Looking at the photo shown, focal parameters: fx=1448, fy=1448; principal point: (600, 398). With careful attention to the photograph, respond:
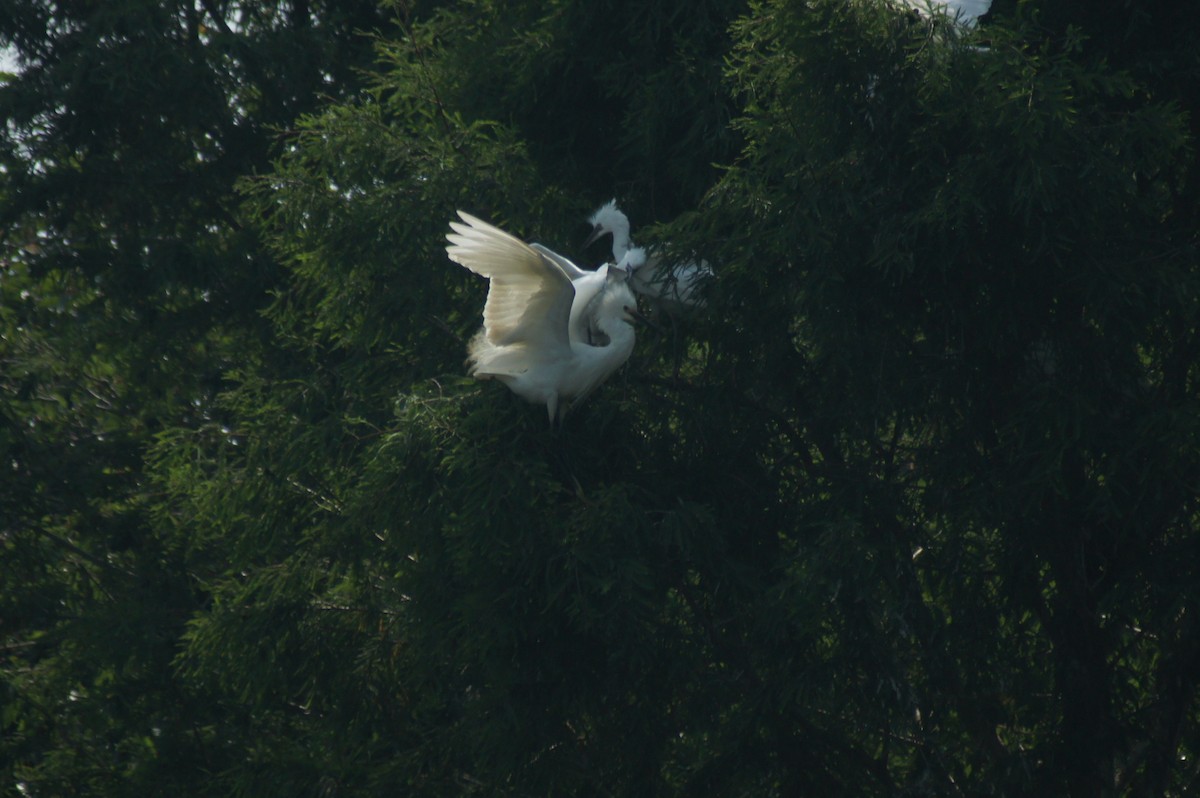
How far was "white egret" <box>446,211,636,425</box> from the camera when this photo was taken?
520cm

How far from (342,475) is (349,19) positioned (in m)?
4.63

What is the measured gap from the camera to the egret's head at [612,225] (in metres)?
5.62

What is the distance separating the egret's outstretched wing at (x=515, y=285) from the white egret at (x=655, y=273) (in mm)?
348

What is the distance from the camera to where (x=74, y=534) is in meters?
8.82

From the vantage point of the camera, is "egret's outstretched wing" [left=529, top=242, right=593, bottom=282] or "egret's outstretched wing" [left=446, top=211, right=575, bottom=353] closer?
"egret's outstretched wing" [left=446, top=211, right=575, bottom=353]

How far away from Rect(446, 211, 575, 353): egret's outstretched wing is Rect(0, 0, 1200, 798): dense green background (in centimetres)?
27

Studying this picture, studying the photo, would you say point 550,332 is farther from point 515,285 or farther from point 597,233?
point 597,233

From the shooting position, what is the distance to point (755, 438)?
557 centimetres

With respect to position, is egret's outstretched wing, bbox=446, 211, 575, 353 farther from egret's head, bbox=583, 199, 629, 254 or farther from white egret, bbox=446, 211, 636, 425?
egret's head, bbox=583, 199, 629, 254

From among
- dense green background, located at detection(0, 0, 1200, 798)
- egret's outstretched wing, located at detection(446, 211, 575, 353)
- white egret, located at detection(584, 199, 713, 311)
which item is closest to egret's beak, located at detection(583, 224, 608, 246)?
white egret, located at detection(584, 199, 713, 311)

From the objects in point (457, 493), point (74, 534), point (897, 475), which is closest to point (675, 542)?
point (457, 493)

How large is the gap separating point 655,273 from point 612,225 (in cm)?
43

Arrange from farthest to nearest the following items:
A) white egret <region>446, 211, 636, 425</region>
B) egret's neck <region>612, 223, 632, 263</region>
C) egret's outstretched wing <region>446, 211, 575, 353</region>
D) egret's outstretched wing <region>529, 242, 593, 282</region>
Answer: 1. egret's neck <region>612, 223, 632, 263</region>
2. white egret <region>446, 211, 636, 425</region>
3. egret's outstretched wing <region>529, 242, 593, 282</region>
4. egret's outstretched wing <region>446, 211, 575, 353</region>

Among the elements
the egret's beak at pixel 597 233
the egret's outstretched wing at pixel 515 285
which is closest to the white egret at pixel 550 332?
the egret's outstretched wing at pixel 515 285
